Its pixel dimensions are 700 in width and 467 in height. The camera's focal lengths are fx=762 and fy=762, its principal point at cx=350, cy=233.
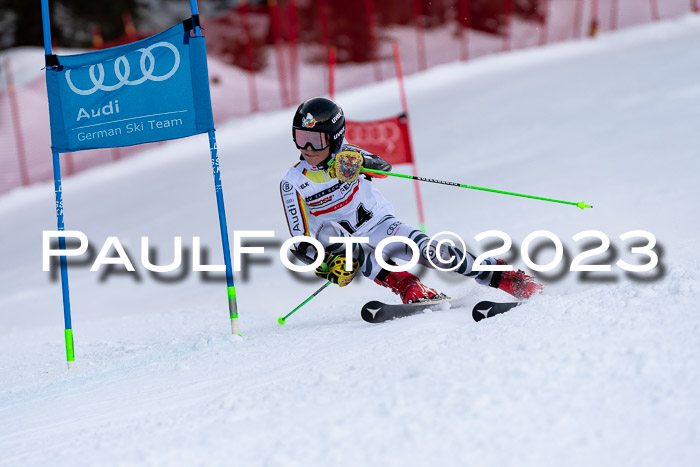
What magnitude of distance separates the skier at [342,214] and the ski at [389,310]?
133mm

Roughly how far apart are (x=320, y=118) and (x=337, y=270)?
888 millimetres

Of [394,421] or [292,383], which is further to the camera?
[292,383]

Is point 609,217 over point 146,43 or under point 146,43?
under

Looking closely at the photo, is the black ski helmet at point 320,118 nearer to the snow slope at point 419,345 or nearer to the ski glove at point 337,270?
the ski glove at point 337,270

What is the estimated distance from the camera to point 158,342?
5129 millimetres

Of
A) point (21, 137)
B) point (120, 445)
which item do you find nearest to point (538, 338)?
point (120, 445)

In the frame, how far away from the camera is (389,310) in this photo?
4.25m

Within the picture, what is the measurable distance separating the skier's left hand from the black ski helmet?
0.14m

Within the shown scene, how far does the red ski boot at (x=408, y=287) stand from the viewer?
14.8 ft

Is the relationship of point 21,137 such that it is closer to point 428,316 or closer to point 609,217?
point 609,217

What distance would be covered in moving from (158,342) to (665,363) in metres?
3.49

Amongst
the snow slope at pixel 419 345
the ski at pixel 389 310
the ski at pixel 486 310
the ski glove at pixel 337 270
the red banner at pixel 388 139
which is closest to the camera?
the snow slope at pixel 419 345

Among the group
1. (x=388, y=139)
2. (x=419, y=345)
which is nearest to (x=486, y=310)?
(x=419, y=345)

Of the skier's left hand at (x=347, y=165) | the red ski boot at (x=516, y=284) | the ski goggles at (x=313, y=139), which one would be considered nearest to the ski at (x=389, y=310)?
the red ski boot at (x=516, y=284)
